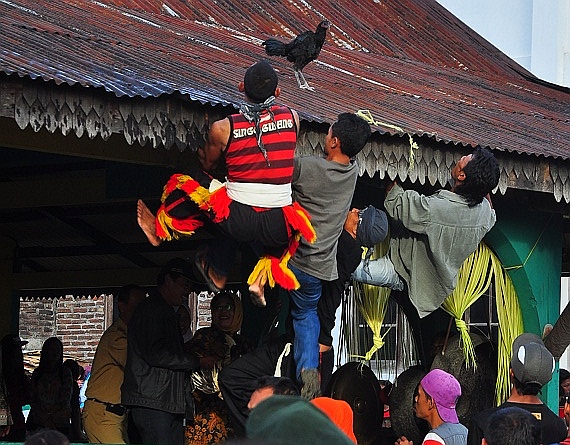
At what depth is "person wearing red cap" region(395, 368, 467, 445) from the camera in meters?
A: 6.48

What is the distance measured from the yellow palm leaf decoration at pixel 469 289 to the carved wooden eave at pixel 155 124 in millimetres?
854

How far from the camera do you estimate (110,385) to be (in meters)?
7.54


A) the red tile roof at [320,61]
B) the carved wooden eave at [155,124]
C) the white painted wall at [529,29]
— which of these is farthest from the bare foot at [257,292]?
the white painted wall at [529,29]

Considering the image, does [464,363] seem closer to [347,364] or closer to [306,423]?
[347,364]

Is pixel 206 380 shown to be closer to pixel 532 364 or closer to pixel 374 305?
pixel 374 305

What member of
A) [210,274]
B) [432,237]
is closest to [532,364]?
[432,237]

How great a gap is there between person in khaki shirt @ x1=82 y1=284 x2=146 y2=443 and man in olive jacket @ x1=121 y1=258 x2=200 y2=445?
0.52 m

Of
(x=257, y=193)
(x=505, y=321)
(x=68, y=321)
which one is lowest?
(x=505, y=321)

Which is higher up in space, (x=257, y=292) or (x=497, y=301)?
(x=497, y=301)

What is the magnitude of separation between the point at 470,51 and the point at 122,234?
3.85 m

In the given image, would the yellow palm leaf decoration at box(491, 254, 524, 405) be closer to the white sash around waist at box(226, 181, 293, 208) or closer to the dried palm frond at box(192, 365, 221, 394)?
the dried palm frond at box(192, 365, 221, 394)

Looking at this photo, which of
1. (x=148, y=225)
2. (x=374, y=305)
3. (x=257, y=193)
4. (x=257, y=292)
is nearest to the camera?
(x=257, y=193)

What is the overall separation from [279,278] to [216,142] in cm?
73

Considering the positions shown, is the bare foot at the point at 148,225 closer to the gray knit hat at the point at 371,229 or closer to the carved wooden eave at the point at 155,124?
the carved wooden eave at the point at 155,124
